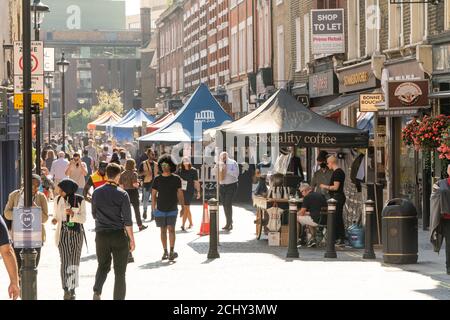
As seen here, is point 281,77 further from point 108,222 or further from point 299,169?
point 108,222

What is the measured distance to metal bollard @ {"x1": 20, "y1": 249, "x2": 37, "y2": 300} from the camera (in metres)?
12.6

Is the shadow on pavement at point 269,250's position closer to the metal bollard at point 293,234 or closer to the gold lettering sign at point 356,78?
the metal bollard at point 293,234

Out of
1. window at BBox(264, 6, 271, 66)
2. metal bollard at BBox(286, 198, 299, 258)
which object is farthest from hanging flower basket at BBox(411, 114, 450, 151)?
window at BBox(264, 6, 271, 66)

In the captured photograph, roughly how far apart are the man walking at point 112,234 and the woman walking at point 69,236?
0.80 metres

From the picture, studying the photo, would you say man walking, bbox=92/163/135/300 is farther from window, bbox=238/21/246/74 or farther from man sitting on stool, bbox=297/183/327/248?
window, bbox=238/21/246/74

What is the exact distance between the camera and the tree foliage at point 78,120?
160m

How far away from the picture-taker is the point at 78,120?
527ft

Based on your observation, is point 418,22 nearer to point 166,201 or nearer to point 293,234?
point 293,234

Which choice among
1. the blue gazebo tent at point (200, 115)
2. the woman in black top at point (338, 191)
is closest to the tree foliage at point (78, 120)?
the blue gazebo tent at point (200, 115)

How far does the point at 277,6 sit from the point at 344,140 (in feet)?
81.5

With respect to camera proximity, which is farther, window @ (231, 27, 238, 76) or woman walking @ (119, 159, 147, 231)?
window @ (231, 27, 238, 76)

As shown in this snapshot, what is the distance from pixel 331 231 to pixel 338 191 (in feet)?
7.45

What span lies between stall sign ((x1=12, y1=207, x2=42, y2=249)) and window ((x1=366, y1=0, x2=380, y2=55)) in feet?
70.4

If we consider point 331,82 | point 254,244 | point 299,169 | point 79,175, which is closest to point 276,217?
point 254,244
